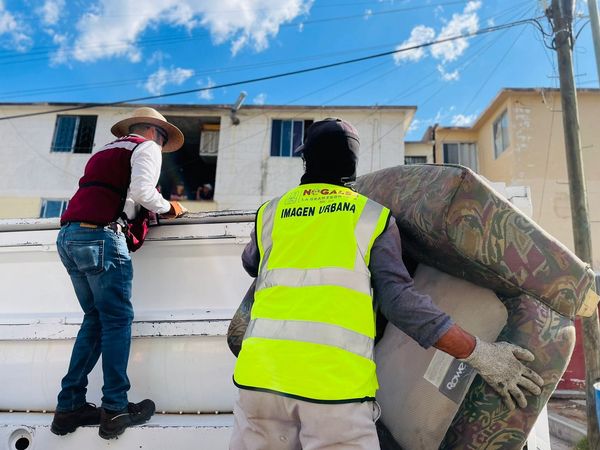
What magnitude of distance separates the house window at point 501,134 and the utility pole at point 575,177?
8379 mm

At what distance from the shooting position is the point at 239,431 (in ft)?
4.27

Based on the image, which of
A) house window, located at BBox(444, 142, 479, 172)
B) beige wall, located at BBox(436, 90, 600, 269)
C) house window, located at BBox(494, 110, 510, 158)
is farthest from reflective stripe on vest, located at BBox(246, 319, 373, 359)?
house window, located at BBox(444, 142, 479, 172)

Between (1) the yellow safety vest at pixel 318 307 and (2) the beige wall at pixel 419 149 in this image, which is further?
(2) the beige wall at pixel 419 149

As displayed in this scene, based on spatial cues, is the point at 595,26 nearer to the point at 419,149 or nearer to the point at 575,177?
the point at 575,177

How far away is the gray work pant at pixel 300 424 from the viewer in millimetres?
1138

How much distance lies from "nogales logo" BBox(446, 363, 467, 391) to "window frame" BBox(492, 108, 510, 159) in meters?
15.2

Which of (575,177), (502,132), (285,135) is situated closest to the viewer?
(575,177)

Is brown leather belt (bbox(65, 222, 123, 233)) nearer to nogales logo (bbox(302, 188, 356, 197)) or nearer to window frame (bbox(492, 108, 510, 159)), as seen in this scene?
nogales logo (bbox(302, 188, 356, 197))

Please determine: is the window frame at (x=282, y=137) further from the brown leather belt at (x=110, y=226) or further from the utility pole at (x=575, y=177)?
the brown leather belt at (x=110, y=226)

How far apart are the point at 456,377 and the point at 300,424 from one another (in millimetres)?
531

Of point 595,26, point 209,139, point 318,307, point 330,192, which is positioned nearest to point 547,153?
point 595,26

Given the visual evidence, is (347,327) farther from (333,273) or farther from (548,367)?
(548,367)

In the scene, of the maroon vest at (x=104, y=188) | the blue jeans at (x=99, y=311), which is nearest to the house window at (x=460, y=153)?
the maroon vest at (x=104, y=188)

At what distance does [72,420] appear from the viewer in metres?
2.03
